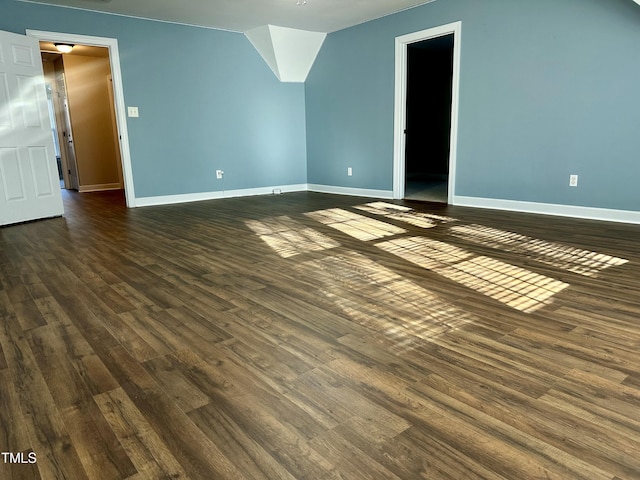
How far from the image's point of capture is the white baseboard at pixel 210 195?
5.84 meters

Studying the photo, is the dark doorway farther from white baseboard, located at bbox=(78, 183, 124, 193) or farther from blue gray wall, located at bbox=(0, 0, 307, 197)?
white baseboard, located at bbox=(78, 183, 124, 193)

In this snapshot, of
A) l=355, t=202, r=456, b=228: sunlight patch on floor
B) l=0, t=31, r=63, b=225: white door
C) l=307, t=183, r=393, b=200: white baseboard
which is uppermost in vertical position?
l=0, t=31, r=63, b=225: white door

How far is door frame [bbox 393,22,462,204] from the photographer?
487cm

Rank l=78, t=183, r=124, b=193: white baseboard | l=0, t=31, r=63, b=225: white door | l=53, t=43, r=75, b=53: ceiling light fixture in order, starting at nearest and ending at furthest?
l=0, t=31, r=63, b=225: white door < l=53, t=43, r=75, b=53: ceiling light fixture < l=78, t=183, r=124, b=193: white baseboard

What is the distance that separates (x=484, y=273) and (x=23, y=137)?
487 cm

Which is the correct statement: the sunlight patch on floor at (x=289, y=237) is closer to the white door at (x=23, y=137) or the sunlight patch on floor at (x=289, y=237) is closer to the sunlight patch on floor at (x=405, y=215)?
the sunlight patch on floor at (x=405, y=215)

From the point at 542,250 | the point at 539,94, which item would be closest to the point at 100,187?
the point at 539,94

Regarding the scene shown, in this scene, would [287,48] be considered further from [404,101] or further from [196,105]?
[404,101]

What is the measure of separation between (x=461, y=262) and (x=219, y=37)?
16.5ft

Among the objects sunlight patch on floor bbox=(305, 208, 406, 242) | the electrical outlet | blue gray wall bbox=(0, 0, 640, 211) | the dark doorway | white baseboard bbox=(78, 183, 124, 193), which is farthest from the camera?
the dark doorway

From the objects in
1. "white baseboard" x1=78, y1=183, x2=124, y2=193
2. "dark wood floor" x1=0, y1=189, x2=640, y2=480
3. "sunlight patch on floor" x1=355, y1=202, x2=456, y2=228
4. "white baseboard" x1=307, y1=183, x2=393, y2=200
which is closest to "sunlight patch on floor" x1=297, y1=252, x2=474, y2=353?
"dark wood floor" x1=0, y1=189, x2=640, y2=480

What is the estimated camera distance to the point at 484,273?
2602 millimetres

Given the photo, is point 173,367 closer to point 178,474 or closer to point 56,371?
point 56,371

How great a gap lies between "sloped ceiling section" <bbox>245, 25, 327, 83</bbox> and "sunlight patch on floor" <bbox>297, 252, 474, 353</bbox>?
4401 millimetres
